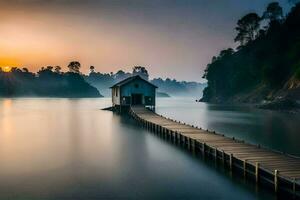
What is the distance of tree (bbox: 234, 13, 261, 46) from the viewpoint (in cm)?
14862

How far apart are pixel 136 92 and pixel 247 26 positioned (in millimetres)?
89726

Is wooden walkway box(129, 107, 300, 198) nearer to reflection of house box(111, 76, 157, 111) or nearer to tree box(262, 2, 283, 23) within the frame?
reflection of house box(111, 76, 157, 111)

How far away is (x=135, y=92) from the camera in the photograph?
80.0 m

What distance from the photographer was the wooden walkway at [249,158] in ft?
63.9

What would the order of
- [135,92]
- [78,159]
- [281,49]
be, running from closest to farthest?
[78,159]
[135,92]
[281,49]

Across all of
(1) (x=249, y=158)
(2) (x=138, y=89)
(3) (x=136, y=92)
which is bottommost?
(1) (x=249, y=158)

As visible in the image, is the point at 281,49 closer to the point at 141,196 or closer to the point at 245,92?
the point at 245,92

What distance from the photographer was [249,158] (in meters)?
23.5

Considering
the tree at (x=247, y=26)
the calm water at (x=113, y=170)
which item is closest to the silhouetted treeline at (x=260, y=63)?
the tree at (x=247, y=26)

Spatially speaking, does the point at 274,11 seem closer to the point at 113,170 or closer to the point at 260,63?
the point at 260,63

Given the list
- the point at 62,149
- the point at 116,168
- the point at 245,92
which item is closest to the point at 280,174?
the point at 116,168

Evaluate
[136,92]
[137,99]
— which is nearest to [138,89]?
[136,92]

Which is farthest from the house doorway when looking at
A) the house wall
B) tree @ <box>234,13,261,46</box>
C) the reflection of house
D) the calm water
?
tree @ <box>234,13,261,46</box>

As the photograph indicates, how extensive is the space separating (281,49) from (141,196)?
106 metres
